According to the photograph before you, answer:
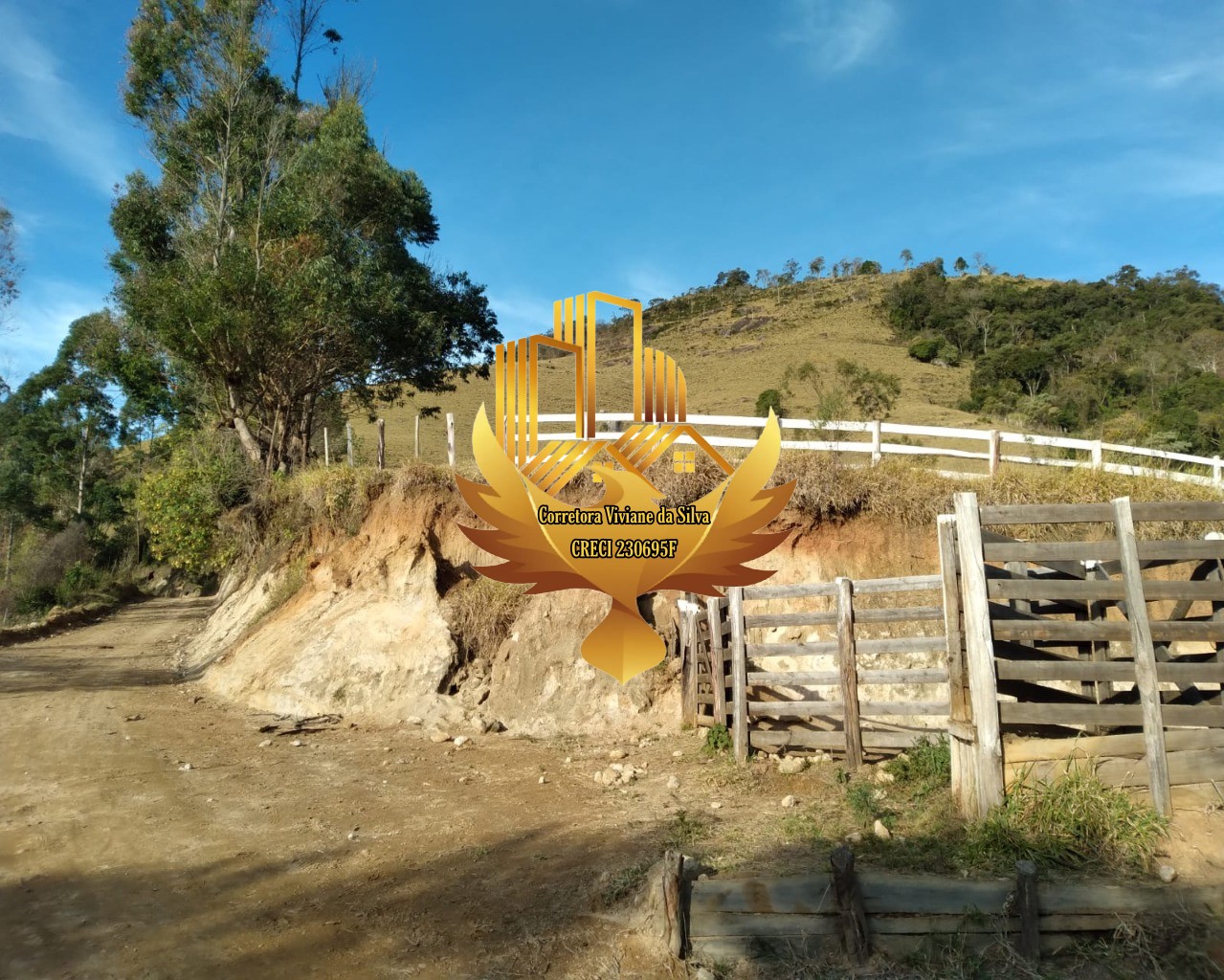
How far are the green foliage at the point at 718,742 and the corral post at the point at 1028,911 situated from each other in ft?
14.3

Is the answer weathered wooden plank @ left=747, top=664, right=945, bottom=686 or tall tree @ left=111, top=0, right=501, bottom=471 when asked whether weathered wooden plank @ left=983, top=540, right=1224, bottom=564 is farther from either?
tall tree @ left=111, top=0, right=501, bottom=471

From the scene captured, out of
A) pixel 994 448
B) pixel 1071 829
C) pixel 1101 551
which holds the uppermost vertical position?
pixel 994 448

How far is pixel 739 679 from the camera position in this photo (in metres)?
8.30

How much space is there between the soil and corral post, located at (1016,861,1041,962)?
1337 mm

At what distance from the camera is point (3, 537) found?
33.6 metres

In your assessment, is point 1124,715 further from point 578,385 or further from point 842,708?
point 578,385

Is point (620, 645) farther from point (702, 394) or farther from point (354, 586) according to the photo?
point (702, 394)

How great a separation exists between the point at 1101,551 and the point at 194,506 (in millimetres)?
15857

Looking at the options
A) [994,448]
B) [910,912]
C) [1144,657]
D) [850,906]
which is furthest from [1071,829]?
[994,448]

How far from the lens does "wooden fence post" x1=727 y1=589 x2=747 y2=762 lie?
324 inches

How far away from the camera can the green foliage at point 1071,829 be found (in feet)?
16.3

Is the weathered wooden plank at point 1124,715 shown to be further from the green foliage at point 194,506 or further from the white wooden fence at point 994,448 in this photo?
the green foliage at point 194,506

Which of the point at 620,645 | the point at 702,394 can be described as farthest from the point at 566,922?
the point at 702,394

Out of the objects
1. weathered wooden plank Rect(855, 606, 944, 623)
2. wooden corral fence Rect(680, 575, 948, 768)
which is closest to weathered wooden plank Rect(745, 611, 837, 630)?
wooden corral fence Rect(680, 575, 948, 768)
